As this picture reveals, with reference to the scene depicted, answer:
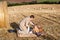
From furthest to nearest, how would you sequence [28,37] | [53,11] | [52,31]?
[53,11], [52,31], [28,37]

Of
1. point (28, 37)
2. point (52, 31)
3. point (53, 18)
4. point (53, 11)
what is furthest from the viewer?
point (53, 11)

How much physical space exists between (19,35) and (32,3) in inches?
48.9

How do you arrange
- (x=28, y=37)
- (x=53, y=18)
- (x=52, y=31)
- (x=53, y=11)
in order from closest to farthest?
(x=28, y=37)
(x=52, y=31)
(x=53, y=18)
(x=53, y=11)

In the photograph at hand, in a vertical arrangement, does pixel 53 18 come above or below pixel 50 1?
below

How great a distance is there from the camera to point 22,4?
3777 mm

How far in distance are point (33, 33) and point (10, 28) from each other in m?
0.50

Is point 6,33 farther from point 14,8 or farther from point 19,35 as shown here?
point 14,8

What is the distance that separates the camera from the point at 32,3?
3797 mm

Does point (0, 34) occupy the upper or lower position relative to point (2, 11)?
lower

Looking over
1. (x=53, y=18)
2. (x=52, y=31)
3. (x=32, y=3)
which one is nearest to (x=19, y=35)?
(x=52, y=31)

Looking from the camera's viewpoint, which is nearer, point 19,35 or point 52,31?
point 19,35

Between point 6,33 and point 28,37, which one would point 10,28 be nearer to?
point 6,33

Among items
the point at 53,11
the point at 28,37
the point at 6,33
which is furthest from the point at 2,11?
the point at 53,11

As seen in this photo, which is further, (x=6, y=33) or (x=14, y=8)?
(x=14, y=8)
